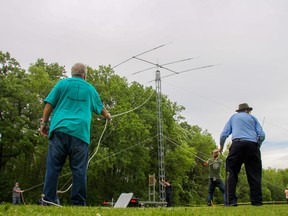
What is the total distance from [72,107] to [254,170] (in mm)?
Result: 3572

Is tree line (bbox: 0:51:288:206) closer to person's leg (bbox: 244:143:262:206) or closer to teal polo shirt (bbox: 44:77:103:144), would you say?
person's leg (bbox: 244:143:262:206)

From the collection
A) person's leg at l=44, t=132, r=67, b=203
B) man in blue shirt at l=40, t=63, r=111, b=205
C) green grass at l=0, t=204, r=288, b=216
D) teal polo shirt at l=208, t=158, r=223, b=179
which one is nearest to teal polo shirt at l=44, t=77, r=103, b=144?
man in blue shirt at l=40, t=63, r=111, b=205

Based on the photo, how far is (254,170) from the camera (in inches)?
246

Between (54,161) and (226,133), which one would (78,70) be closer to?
(54,161)

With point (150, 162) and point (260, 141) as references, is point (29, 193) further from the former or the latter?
point (260, 141)

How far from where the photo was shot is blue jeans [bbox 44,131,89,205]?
4.14 meters

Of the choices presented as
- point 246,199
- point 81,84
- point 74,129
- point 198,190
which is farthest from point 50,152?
point 246,199

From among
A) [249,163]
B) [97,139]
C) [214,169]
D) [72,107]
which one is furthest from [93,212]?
[97,139]

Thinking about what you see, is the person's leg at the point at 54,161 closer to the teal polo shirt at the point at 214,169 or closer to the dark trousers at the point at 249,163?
the dark trousers at the point at 249,163

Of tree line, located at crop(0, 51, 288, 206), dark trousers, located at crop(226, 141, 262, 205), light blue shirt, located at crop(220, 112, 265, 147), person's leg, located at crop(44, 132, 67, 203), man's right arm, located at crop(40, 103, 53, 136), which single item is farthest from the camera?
tree line, located at crop(0, 51, 288, 206)

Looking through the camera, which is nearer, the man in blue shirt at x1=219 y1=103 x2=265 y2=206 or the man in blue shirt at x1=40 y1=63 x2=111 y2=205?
the man in blue shirt at x1=40 y1=63 x2=111 y2=205

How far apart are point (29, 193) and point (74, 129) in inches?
1220

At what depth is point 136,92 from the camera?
39.9m

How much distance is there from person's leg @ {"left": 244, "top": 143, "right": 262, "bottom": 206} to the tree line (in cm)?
2405
